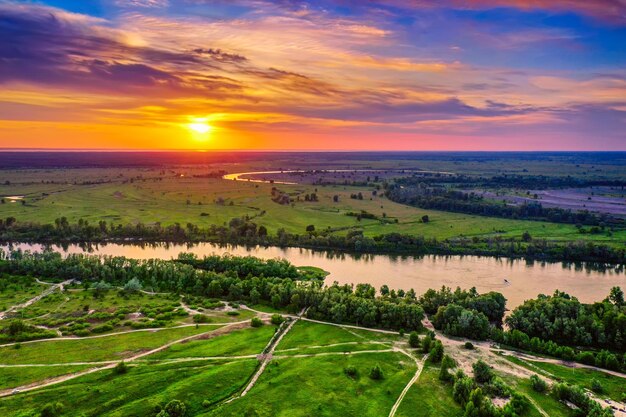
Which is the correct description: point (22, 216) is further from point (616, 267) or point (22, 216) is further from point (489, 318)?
point (616, 267)

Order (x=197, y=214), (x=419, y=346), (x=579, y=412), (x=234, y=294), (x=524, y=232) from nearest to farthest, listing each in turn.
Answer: (x=579, y=412) → (x=419, y=346) → (x=234, y=294) → (x=524, y=232) → (x=197, y=214)

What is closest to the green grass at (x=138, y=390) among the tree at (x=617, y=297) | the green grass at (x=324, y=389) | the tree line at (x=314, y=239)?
the green grass at (x=324, y=389)

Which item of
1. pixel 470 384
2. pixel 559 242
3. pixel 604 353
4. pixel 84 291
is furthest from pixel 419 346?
pixel 559 242

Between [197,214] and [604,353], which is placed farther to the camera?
[197,214]

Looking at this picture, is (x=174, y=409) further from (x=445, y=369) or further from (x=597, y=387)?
(x=597, y=387)

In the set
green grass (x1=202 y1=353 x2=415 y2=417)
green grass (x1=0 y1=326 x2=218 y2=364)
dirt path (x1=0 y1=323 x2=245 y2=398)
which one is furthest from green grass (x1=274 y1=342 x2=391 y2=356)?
green grass (x1=0 y1=326 x2=218 y2=364)

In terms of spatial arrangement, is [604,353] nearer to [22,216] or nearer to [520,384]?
[520,384]

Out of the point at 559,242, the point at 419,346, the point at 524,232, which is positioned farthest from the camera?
the point at 524,232
